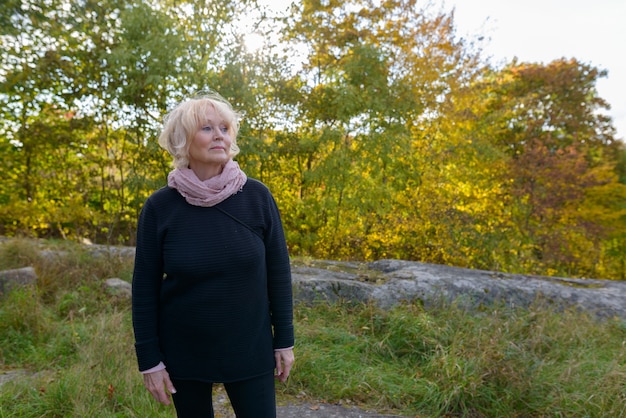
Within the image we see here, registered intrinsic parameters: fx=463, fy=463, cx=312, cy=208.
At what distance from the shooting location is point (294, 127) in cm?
893

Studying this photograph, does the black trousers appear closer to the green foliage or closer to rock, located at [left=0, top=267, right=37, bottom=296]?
the green foliage

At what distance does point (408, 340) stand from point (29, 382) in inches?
118

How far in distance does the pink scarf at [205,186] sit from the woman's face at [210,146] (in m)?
0.05

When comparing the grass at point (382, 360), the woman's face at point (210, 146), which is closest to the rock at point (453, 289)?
the grass at point (382, 360)

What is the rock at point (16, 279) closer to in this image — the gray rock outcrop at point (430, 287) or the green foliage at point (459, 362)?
the gray rock outcrop at point (430, 287)

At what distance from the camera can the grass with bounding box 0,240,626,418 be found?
3.12 meters

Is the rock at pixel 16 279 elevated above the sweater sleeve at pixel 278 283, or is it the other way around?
the sweater sleeve at pixel 278 283

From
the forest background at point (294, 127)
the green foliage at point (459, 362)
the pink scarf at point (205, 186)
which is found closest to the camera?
the pink scarf at point (205, 186)

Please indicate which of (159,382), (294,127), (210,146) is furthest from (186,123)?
(294,127)

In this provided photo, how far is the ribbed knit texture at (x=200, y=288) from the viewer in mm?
1736

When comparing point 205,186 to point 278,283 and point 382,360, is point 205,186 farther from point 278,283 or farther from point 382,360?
point 382,360

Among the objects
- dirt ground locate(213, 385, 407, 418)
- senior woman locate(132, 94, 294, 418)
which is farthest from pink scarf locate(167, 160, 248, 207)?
dirt ground locate(213, 385, 407, 418)

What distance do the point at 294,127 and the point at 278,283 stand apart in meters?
7.30

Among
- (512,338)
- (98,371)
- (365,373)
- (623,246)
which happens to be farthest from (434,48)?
(623,246)
